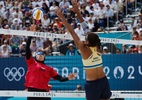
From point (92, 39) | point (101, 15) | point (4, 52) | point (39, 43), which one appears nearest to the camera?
point (92, 39)

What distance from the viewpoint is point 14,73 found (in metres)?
16.5

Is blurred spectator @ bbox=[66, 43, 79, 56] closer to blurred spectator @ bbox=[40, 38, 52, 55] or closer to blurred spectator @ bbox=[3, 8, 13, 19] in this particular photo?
blurred spectator @ bbox=[40, 38, 52, 55]

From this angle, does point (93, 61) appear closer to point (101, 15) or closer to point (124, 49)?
point (124, 49)

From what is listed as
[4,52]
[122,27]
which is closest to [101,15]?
[122,27]

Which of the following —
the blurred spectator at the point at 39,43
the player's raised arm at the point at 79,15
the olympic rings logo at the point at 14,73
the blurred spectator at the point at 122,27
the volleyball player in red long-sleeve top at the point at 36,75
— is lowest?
the olympic rings logo at the point at 14,73

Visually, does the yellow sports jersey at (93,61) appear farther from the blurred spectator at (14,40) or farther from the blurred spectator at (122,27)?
the blurred spectator at (14,40)

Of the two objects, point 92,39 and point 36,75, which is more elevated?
point 92,39

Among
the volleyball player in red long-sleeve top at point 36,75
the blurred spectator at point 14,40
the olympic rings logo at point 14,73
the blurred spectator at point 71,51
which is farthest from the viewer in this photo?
the blurred spectator at point 14,40

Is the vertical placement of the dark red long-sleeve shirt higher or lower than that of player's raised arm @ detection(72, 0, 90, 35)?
lower

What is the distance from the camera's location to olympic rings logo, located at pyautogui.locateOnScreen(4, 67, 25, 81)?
16375 millimetres

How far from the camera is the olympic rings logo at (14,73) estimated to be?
16375 mm

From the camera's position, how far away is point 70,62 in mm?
15820

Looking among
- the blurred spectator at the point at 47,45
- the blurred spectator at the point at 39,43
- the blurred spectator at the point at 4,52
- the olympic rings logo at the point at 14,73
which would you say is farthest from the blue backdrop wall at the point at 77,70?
the blurred spectator at the point at 39,43

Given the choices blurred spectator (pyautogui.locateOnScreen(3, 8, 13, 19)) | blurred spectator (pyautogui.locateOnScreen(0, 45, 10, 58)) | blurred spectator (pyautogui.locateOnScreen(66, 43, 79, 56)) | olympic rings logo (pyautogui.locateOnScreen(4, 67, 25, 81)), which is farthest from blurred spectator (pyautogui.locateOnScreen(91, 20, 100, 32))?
blurred spectator (pyautogui.locateOnScreen(3, 8, 13, 19))
